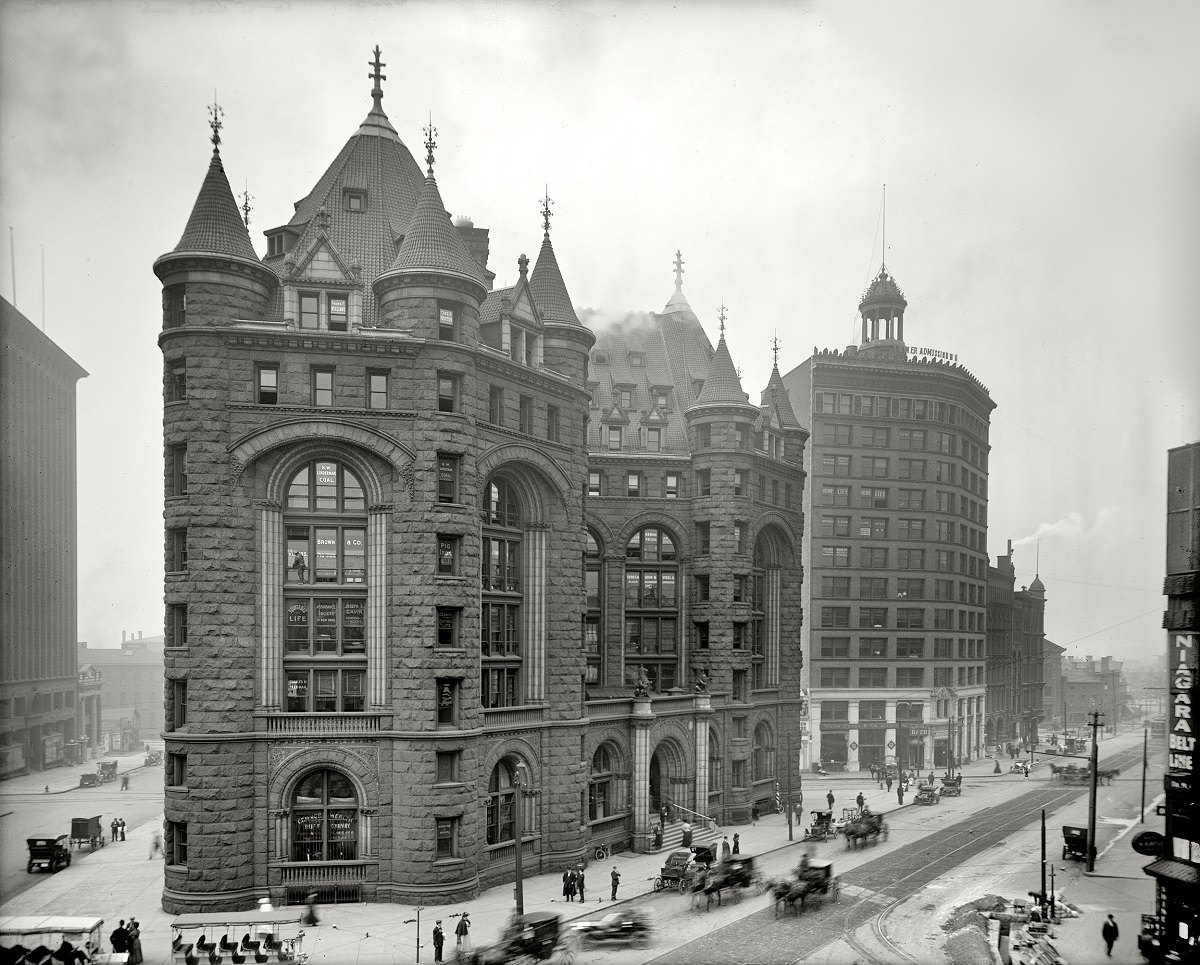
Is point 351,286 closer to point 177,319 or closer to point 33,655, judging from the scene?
point 177,319

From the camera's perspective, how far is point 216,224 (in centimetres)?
3822

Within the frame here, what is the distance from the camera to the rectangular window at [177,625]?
38.2 m

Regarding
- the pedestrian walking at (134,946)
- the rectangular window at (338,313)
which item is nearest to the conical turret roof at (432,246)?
the rectangular window at (338,313)

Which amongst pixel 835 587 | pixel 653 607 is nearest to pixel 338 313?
pixel 653 607

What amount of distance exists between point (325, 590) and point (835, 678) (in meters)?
59.4

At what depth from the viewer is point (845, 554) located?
88.1 meters

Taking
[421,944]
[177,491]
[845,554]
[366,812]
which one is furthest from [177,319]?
[845,554]

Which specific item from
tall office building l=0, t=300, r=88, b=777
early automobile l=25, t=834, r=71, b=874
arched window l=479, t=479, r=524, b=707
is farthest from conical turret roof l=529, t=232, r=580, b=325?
early automobile l=25, t=834, r=71, b=874

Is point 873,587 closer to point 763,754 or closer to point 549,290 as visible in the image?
point 763,754

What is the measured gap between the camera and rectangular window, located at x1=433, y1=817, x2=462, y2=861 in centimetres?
3866

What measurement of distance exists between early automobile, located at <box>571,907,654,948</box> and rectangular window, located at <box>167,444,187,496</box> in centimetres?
2357

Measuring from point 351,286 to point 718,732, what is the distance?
35543mm

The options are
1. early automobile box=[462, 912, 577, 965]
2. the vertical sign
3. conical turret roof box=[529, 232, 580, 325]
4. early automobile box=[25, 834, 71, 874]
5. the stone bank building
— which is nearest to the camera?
early automobile box=[462, 912, 577, 965]

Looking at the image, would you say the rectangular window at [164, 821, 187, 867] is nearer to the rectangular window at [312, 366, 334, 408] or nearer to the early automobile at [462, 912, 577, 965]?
the early automobile at [462, 912, 577, 965]
